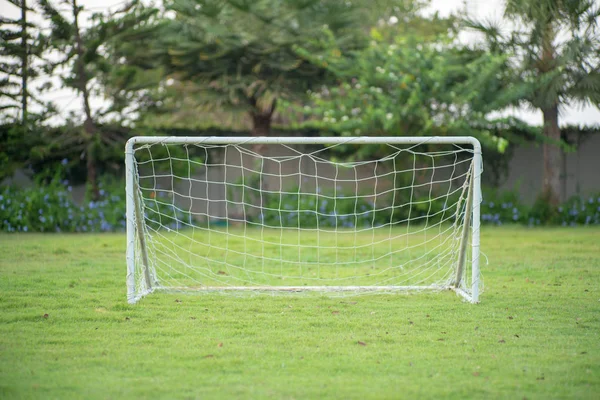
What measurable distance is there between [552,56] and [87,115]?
29.3ft

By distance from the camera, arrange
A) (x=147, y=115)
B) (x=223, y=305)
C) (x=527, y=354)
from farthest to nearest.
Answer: (x=147, y=115) < (x=223, y=305) < (x=527, y=354)

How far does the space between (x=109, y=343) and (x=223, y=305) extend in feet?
4.90

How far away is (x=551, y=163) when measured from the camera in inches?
530

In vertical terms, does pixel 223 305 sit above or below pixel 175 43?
below

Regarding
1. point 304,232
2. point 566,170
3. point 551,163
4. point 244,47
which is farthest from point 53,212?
point 566,170

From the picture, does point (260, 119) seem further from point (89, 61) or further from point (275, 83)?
point (89, 61)

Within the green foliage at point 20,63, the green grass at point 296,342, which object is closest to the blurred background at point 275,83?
the green foliage at point 20,63

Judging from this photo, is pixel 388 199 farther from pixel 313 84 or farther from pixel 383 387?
pixel 383 387

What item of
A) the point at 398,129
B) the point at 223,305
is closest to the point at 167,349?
the point at 223,305

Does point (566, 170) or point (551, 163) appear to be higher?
point (551, 163)

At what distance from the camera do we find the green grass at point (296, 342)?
3.67 metres

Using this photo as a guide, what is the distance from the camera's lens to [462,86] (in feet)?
41.7

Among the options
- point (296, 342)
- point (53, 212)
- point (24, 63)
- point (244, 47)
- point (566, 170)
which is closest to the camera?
point (296, 342)

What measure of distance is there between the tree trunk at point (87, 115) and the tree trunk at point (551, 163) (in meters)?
8.74
